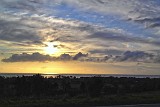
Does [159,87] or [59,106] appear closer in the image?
[59,106]

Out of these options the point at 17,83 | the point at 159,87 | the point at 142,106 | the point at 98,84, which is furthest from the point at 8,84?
the point at 142,106

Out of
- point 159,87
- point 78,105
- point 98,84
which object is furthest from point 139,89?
point 78,105

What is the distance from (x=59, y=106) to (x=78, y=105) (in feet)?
3.39

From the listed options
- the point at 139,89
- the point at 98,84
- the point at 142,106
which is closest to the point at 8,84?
the point at 98,84

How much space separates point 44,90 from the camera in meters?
41.3

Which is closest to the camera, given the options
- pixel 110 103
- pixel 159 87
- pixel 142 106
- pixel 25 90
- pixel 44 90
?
pixel 142 106

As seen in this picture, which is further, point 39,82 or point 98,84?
point 39,82

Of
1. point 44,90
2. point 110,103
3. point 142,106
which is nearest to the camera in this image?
point 142,106

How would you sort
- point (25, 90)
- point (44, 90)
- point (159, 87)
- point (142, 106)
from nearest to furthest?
point (142, 106)
point (25, 90)
point (44, 90)
point (159, 87)

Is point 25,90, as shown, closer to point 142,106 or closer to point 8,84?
point 8,84

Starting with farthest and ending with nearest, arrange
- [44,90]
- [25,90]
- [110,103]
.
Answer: [44,90] < [25,90] < [110,103]

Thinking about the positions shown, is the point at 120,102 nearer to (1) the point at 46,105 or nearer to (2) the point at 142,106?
(2) the point at 142,106

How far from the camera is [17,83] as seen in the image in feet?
133

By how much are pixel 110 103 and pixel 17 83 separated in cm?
2246
